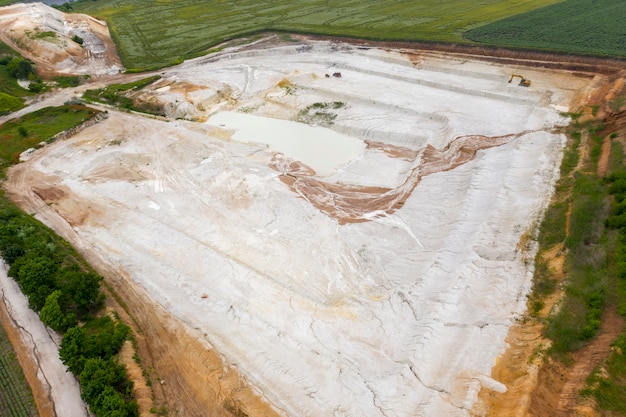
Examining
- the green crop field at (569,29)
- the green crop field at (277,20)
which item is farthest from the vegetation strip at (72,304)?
the green crop field at (569,29)

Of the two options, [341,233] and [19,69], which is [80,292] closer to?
[341,233]

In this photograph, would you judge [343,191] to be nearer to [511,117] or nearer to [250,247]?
[250,247]

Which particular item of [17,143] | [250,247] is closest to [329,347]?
[250,247]

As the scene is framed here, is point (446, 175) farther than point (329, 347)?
Yes

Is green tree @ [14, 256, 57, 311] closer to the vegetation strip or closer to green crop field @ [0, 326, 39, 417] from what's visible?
the vegetation strip

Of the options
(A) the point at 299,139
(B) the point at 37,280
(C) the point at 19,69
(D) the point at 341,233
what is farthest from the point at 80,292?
(C) the point at 19,69
